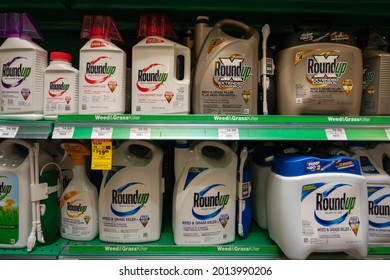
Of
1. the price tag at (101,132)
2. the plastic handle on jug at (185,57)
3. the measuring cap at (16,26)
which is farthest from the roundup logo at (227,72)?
the measuring cap at (16,26)

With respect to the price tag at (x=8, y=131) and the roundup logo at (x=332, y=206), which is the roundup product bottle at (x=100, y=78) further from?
the roundup logo at (x=332, y=206)

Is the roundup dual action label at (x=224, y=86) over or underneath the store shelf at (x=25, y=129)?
over

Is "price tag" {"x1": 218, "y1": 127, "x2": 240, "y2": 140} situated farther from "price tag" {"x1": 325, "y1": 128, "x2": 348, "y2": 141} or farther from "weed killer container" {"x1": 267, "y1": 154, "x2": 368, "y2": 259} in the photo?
"price tag" {"x1": 325, "y1": 128, "x2": 348, "y2": 141}

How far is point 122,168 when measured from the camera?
3.82 ft

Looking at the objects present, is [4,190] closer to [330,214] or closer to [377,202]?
[330,214]

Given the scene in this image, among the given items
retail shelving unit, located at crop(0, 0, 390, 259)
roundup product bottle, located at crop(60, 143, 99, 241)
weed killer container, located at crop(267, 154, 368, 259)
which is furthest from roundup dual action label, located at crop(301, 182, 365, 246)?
roundup product bottle, located at crop(60, 143, 99, 241)

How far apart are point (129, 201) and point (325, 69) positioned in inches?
38.0

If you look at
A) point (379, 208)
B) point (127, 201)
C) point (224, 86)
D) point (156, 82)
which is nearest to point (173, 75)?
point (156, 82)

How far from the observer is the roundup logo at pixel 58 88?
1085mm

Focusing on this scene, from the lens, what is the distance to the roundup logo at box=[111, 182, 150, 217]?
1.16 metres

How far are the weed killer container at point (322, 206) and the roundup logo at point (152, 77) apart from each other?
581 millimetres

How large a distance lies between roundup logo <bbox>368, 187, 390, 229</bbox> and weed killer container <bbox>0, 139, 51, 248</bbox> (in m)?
1.43

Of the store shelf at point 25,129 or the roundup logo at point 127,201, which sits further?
the roundup logo at point 127,201

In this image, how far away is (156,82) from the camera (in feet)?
3.58
